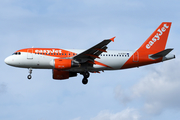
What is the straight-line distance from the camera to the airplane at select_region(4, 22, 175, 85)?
42.8 metres

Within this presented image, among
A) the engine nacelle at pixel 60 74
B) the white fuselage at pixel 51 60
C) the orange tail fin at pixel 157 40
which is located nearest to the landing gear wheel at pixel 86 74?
the white fuselage at pixel 51 60

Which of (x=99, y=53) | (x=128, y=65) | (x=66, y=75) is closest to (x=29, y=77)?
(x=66, y=75)

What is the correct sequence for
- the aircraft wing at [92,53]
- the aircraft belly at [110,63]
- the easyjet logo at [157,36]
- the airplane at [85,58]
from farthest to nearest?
the easyjet logo at [157,36]
the aircraft belly at [110,63]
the airplane at [85,58]
the aircraft wing at [92,53]

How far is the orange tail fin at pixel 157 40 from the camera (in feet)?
154

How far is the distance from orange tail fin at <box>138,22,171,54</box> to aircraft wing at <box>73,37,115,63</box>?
7.05 meters

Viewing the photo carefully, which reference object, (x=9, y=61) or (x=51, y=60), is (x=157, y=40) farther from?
(x=9, y=61)

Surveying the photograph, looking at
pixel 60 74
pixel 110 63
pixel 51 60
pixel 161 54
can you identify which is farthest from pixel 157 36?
pixel 51 60

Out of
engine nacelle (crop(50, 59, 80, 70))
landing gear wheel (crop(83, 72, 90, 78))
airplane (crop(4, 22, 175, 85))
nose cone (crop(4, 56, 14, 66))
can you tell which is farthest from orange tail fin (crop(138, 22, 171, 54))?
nose cone (crop(4, 56, 14, 66))

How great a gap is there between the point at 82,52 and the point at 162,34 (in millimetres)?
12876

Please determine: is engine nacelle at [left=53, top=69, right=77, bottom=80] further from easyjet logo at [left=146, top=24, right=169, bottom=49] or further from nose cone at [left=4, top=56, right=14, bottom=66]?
easyjet logo at [left=146, top=24, right=169, bottom=49]

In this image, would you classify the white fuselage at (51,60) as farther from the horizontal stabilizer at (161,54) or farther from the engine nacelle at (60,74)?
the horizontal stabilizer at (161,54)

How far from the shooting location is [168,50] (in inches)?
1719

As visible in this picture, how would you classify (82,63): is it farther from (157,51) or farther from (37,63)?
(157,51)

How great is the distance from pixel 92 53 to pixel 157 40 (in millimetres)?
10499
